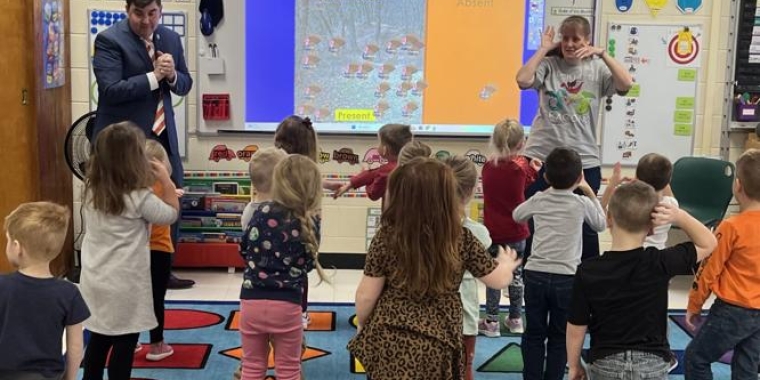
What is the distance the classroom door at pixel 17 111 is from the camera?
4234 mm

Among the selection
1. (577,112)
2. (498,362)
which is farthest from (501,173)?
(498,362)

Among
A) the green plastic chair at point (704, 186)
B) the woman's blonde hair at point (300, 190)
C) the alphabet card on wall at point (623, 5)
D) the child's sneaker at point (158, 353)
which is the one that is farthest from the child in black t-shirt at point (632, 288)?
the alphabet card on wall at point (623, 5)

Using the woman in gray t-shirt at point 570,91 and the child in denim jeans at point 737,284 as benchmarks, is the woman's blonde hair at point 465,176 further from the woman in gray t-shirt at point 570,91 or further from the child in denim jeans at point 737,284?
the woman in gray t-shirt at point 570,91

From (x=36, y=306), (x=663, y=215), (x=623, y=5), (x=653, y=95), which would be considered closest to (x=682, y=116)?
(x=653, y=95)

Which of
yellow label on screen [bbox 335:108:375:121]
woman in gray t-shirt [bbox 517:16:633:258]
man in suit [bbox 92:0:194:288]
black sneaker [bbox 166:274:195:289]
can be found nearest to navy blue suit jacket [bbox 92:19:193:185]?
man in suit [bbox 92:0:194:288]

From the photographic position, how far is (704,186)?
4996mm

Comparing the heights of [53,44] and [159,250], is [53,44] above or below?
above

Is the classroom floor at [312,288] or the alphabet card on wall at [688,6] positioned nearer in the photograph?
the classroom floor at [312,288]

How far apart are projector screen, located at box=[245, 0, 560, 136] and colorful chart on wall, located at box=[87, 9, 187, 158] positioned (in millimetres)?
396

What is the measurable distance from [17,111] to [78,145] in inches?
16.2

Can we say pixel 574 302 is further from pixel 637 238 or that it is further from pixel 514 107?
pixel 514 107

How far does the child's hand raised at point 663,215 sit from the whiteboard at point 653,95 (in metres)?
3.02

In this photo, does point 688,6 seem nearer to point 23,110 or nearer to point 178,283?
point 178,283

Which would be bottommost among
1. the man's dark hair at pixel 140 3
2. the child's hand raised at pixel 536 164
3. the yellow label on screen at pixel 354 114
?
the child's hand raised at pixel 536 164
